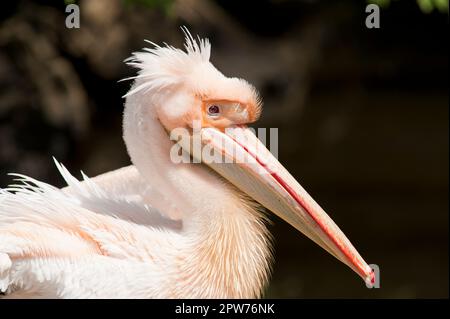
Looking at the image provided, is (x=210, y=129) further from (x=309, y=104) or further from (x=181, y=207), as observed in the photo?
(x=309, y=104)

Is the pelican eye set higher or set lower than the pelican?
higher

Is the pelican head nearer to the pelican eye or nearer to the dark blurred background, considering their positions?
the pelican eye

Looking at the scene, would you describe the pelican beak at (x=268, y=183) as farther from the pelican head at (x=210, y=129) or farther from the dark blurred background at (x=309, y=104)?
the dark blurred background at (x=309, y=104)

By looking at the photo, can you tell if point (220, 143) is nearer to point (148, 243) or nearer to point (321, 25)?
point (148, 243)

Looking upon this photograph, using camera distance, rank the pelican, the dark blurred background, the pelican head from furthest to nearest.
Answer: the dark blurred background, the pelican head, the pelican

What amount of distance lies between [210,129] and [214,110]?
0.06 meters

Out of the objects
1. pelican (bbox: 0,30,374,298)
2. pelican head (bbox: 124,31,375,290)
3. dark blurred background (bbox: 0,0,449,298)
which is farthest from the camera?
dark blurred background (bbox: 0,0,449,298)

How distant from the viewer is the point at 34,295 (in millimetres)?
2432

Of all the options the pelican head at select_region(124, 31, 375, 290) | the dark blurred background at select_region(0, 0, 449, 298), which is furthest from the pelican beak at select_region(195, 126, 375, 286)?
the dark blurred background at select_region(0, 0, 449, 298)

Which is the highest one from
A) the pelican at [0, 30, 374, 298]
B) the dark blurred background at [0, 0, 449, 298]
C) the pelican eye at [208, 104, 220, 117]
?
the dark blurred background at [0, 0, 449, 298]

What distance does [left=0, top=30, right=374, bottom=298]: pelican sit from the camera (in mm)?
2451

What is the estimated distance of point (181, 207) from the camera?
2639 mm

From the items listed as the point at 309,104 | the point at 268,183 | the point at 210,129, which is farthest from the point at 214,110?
the point at 309,104

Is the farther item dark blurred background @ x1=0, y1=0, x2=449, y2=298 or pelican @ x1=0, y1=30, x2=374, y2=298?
dark blurred background @ x1=0, y1=0, x2=449, y2=298
